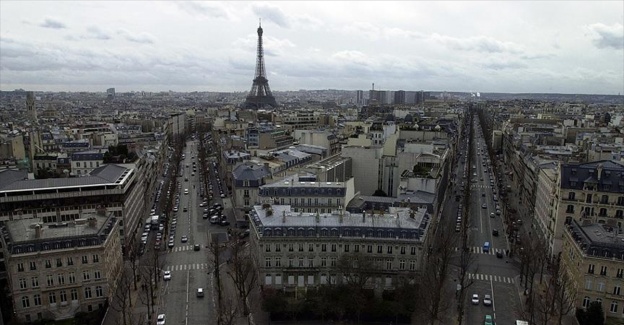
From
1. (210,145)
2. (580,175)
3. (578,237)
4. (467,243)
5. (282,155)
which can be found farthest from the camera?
(210,145)

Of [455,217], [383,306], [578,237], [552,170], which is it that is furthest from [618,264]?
[455,217]

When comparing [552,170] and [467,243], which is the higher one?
[552,170]

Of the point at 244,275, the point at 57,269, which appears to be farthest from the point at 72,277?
the point at 244,275

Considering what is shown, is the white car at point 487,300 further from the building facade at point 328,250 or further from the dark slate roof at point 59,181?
the dark slate roof at point 59,181

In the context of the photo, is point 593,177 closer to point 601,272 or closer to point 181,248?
point 601,272

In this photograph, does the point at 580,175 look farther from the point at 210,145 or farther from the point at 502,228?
the point at 210,145

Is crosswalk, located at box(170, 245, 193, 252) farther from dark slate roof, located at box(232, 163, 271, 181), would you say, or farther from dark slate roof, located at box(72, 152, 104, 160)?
dark slate roof, located at box(72, 152, 104, 160)
